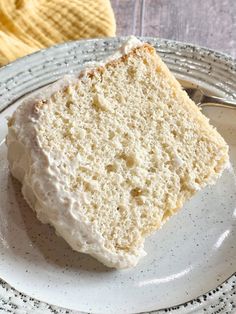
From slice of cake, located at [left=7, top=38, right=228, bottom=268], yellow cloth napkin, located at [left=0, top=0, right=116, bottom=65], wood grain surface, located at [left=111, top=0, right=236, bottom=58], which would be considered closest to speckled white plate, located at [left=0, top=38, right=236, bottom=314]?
slice of cake, located at [left=7, top=38, right=228, bottom=268]

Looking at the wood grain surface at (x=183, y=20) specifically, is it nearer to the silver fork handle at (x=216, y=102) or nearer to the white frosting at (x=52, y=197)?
the silver fork handle at (x=216, y=102)

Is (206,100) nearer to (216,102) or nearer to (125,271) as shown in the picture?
(216,102)

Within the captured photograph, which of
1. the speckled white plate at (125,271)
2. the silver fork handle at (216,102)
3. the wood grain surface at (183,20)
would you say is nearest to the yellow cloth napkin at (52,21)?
the wood grain surface at (183,20)

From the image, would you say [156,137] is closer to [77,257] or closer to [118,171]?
[118,171]

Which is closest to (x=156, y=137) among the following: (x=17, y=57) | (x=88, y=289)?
(x=88, y=289)

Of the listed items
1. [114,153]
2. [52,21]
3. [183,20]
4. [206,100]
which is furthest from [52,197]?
[183,20]

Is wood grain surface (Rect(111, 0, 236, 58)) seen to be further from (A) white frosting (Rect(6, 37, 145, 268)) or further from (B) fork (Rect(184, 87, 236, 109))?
(A) white frosting (Rect(6, 37, 145, 268))

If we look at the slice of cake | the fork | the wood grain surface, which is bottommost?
the slice of cake
